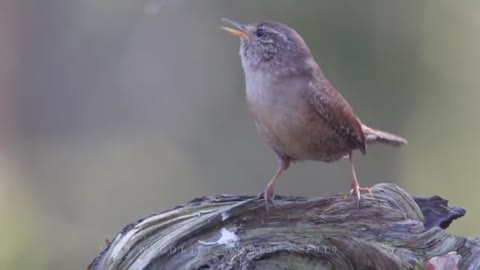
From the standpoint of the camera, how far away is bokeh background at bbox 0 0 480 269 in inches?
267

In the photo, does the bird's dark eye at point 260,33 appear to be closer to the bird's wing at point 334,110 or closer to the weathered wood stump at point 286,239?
the bird's wing at point 334,110

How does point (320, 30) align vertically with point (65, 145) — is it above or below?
above

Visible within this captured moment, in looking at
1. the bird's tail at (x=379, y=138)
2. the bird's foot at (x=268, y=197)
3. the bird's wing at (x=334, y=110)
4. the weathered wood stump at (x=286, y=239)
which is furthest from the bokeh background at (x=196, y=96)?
the weathered wood stump at (x=286, y=239)

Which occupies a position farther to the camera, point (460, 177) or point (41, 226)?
point (460, 177)

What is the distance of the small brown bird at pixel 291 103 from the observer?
2.97m

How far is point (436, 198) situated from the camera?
9.53ft

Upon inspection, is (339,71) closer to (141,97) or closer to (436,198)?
(141,97)

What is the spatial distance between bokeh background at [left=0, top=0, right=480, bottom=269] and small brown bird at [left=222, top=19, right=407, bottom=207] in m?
3.39

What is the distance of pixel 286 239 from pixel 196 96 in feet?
16.0

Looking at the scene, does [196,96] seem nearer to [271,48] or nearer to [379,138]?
[379,138]

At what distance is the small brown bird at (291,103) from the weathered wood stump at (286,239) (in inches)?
10.1

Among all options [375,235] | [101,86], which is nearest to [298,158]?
[375,235]

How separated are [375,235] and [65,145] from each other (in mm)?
4982

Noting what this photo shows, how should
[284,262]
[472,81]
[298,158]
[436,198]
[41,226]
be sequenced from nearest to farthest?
[284,262] → [436,198] → [298,158] → [41,226] → [472,81]
